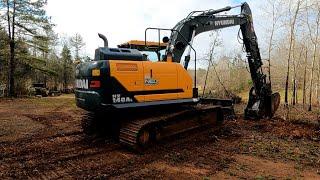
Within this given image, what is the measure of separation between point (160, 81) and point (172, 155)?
182 centimetres

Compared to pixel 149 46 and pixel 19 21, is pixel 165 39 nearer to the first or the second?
pixel 149 46

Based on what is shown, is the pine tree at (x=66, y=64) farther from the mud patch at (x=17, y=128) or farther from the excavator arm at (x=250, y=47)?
the excavator arm at (x=250, y=47)

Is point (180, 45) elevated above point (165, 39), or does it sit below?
below

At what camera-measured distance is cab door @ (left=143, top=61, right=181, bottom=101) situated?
8.17 m

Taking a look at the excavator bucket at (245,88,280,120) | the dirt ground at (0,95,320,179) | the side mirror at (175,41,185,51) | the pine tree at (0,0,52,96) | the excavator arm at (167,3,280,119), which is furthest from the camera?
the pine tree at (0,0,52,96)

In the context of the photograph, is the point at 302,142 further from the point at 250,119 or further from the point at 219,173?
the point at 219,173

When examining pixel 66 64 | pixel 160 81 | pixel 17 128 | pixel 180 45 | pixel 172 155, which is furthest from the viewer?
pixel 66 64

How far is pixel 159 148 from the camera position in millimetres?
8312

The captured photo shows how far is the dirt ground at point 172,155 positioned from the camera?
649 centimetres

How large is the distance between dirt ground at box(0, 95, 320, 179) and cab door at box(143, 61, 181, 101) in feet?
4.01

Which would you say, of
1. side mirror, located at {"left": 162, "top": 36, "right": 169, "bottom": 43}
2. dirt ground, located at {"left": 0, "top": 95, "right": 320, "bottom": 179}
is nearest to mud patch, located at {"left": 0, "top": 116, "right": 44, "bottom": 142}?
dirt ground, located at {"left": 0, "top": 95, "right": 320, "bottom": 179}

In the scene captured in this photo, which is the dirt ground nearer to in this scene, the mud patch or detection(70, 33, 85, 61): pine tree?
the mud patch

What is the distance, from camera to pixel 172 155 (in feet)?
25.4

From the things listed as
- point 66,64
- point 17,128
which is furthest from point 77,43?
point 17,128
